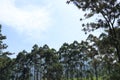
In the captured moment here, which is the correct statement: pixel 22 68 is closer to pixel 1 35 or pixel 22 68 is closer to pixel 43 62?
pixel 43 62

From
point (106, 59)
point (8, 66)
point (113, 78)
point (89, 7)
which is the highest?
point (8, 66)

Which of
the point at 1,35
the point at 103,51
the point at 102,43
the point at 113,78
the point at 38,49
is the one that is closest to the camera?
the point at 113,78

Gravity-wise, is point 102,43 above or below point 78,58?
below

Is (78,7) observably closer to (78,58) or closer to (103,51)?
(103,51)

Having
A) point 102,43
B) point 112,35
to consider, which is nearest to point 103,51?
point 102,43

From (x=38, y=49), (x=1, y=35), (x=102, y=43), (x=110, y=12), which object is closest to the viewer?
(x=110, y=12)

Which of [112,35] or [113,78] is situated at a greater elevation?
[112,35]

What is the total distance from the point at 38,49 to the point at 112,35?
70.0 metres

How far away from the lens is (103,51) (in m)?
52.2

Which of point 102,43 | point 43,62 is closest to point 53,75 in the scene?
point 43,62

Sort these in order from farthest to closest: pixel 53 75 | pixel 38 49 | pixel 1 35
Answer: pixel 38 49
pixel 53 75
pixel 1 35

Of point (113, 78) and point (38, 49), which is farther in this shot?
point (38, 49)

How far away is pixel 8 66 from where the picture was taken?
112062 millimetres

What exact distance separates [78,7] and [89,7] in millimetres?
1392
